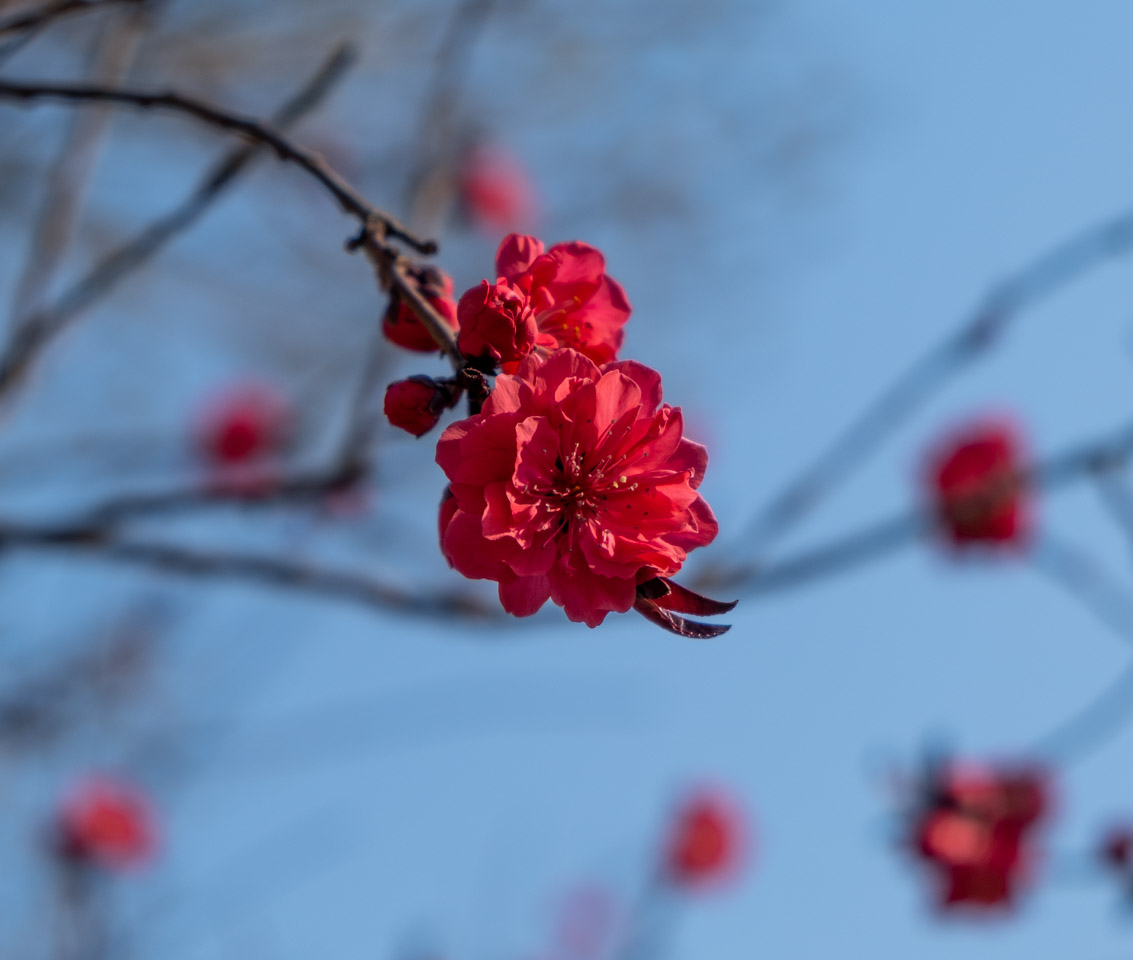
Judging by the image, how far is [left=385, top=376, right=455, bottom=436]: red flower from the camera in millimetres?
1057

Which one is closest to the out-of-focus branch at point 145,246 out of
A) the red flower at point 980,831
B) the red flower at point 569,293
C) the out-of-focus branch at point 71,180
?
the out-of-focus branch at point 71,180

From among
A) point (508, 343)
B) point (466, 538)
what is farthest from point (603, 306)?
point (466, 538)

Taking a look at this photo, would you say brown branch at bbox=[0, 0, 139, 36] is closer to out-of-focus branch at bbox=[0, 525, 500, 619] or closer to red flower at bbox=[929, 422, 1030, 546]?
out-of-focus branch at bbox=[0, 525, 500, 619]

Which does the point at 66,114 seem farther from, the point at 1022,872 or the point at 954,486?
the point at 1022,872

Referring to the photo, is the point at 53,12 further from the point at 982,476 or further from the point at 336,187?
the point at 982,476

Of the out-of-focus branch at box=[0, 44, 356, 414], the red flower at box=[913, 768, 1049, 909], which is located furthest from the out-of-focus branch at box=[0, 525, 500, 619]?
the red flower at box=[913, 768, 1049, 909]

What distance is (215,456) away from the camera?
406 centimetres

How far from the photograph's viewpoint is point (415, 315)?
1164mm

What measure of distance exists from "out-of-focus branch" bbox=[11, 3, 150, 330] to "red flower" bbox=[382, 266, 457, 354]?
1310 mm

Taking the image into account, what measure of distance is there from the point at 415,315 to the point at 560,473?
258mm

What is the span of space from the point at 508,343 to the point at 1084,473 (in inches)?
59.1

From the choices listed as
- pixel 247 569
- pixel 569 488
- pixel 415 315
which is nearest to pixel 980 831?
pixel 247 569

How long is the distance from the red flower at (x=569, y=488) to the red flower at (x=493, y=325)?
4 centimetres

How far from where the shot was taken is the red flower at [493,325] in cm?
104
